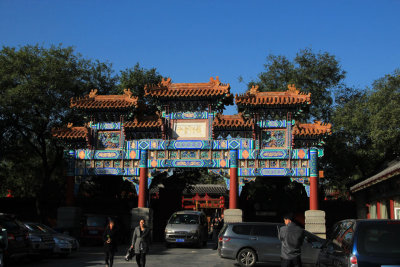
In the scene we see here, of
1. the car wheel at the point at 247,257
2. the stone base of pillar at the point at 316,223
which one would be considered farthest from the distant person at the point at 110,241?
the stone base of pillar at the point at 316,223

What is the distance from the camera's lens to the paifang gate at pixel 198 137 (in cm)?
2325

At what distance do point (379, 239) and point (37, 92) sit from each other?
23.0m

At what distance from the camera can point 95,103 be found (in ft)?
82.2

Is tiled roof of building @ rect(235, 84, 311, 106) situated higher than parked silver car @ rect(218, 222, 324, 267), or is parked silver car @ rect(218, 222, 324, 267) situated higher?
tiled roof of building @ rect(235, 84, 311, 106)

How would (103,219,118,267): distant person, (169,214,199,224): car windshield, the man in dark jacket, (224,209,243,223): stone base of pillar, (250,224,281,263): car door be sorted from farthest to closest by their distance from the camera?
(224,209,243,223): stone base of pillar → (169,214,199,224): car windshield → (250,224,281,263): car door → (103,219,118,267): distant person → the man in dark jacket

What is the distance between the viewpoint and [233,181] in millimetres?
23188

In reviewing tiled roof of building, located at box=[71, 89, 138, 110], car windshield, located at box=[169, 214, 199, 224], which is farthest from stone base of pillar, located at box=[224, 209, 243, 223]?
tiled roof of building, located at box=[71, 89, 138, 110]

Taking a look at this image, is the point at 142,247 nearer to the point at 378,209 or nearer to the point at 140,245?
the point at 140,245

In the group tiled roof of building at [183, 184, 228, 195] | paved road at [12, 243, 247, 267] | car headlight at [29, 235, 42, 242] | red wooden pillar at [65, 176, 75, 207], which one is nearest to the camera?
paved road at [12, 243, 247, 267]

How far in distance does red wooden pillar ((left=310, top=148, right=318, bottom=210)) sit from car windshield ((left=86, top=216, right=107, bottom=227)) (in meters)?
11.0

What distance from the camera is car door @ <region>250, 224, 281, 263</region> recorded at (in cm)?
1466

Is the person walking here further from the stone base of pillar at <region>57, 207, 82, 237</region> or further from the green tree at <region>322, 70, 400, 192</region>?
the green tree at <region>322, 70, 400, 192</region>

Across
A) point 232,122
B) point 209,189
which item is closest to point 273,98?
point 232,122

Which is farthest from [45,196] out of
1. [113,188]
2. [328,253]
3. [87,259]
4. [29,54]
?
[328,253]
